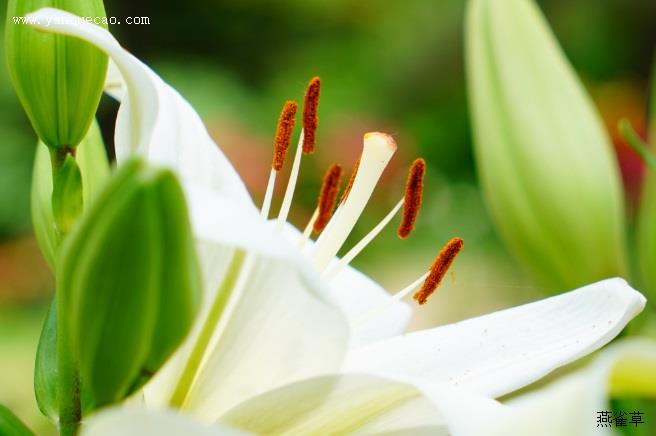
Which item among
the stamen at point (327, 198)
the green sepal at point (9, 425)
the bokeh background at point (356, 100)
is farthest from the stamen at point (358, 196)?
the bokeh background at point (356, 100)

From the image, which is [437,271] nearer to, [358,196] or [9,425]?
[358,196]

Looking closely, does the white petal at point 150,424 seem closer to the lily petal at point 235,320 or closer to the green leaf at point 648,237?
the lily petal at point 235,320

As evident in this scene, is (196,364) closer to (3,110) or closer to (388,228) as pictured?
(388,228)

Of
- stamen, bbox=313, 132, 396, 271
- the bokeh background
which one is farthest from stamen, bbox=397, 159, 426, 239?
the bokeh background

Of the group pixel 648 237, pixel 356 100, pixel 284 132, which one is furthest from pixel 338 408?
pixel 356 100

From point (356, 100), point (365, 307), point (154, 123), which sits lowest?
point (356, 100)

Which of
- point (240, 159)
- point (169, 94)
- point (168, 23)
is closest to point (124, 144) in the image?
point (169, 94)
